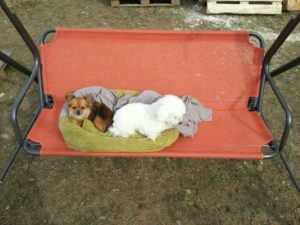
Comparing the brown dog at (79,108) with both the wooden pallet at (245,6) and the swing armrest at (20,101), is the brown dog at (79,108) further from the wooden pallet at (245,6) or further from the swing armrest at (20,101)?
the wooden pallet at (245,6)

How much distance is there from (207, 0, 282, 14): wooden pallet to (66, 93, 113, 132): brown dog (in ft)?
12.0

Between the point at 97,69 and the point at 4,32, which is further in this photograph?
the point at 4,32

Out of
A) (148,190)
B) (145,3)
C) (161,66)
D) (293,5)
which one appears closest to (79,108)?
(161,66)

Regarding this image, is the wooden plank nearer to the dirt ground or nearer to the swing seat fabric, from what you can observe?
the dirt ground

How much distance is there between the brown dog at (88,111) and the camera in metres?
2.82

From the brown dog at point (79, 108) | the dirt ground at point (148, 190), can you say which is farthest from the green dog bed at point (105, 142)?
the dirt ground at point (148, 190)

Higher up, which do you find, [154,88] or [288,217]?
[154,88]

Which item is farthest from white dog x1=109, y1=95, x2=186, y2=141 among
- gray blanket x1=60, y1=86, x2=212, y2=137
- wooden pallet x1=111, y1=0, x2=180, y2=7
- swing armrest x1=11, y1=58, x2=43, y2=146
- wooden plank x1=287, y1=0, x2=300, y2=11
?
wooden plank x1=287, y1=0, x2=300, y2=11

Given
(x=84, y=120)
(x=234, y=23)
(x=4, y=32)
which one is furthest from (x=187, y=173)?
(x=4, y=32)

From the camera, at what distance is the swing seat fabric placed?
Result: 3109 mm

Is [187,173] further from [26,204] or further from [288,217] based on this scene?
[26,204]

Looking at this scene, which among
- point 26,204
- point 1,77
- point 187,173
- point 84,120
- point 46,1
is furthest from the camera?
point 46,1

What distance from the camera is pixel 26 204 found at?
10.1 feet

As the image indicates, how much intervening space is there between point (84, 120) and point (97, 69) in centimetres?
55
